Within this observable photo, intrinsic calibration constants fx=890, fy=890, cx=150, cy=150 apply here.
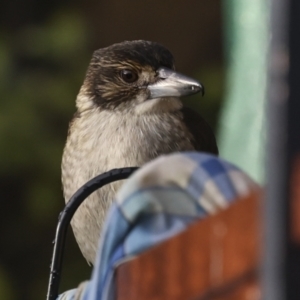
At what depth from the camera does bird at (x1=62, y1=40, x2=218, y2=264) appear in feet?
7.06

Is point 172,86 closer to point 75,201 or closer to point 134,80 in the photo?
point 134,80

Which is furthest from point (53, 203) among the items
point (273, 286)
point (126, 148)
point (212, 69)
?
point (273, 286)

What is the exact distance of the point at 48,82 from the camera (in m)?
3.25

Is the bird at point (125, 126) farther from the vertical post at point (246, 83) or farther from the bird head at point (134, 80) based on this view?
the vertical post at point (246, 83)

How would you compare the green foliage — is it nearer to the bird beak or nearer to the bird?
the bird

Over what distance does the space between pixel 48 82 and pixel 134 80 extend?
101 cm

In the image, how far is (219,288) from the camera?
70cm

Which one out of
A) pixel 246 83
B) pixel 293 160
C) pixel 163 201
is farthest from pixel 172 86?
pixel 293 160

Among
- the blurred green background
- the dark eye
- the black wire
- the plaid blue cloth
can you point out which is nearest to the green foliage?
the blurred green background

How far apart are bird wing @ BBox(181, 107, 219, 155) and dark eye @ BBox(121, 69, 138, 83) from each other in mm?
155

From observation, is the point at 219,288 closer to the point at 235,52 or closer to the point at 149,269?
the point at 149,269

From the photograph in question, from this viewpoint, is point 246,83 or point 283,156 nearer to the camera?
point 283,156

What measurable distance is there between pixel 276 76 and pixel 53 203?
2738 mm

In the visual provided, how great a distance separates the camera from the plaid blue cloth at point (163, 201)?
33.1 inches
